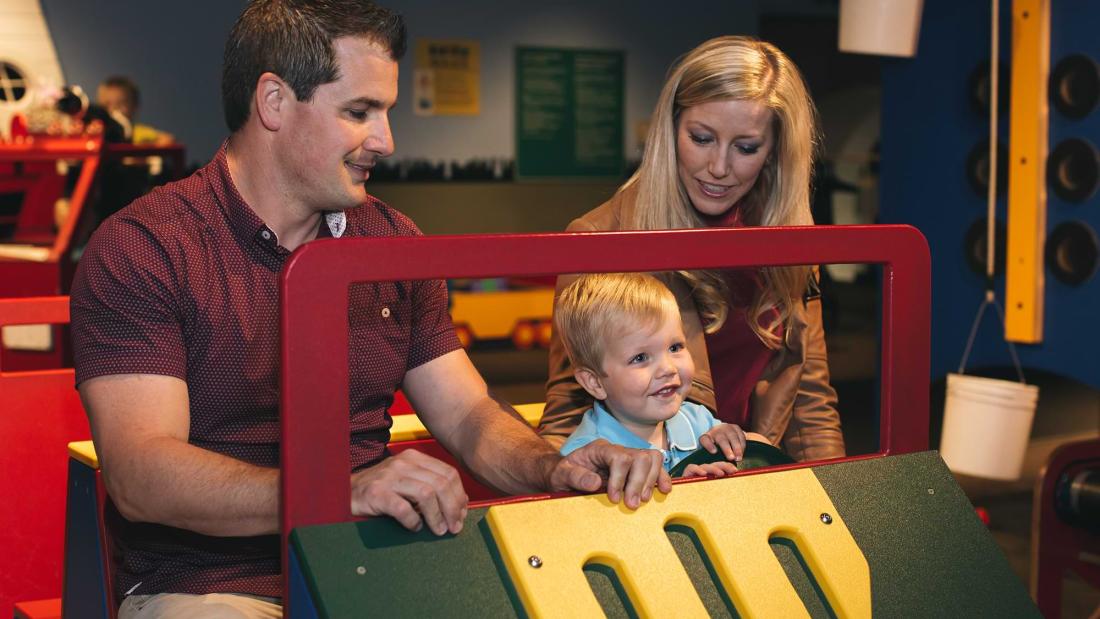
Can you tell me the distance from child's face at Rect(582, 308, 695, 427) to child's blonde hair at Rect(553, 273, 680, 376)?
11 mm

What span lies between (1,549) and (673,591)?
4.51 ft

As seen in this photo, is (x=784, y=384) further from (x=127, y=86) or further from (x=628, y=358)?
(x=127, y=86)

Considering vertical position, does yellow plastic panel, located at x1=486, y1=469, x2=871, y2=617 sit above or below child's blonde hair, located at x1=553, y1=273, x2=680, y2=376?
below

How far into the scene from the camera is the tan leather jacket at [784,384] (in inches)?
81.3

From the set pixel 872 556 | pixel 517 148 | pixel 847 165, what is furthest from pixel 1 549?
pixel 847 165

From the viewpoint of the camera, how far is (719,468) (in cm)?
146

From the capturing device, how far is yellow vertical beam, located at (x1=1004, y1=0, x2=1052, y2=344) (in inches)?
143

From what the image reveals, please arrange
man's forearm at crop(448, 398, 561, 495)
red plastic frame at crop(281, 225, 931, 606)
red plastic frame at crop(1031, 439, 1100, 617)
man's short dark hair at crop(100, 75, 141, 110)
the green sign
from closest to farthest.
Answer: red plastic frame at crop(281, 225, 931, 606) → man's forearm at crop(448, 398, 561, 495) → red plastic frame at crop(1031, 439, 1100, 617) → man's short dark hair at crop(100, 75, 141, 110) → the green sign

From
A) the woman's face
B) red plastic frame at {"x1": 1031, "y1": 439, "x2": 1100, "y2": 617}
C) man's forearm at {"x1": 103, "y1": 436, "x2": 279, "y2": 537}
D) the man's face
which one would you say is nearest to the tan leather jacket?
the woman's face

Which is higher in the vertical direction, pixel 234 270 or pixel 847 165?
pixel 234 270

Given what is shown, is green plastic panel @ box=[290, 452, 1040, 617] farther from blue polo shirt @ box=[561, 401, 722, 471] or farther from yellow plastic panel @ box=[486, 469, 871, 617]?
blue polo shirt @ box=[561, 401, 722, 471]

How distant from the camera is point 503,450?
1.72 m

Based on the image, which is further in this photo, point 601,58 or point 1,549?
point 601,58

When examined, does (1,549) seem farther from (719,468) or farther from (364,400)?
(719,468)
